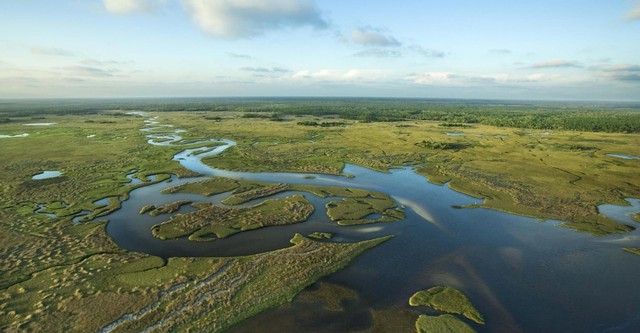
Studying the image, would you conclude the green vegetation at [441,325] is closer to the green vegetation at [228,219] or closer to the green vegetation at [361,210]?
the green vegetation at [361,210]

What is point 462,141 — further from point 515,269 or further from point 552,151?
point 515,269

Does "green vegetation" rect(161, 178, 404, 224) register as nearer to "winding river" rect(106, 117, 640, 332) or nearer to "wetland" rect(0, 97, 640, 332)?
"wetland" rect(0, 97, 640, 332)

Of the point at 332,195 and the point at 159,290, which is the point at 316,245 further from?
the point at 332,195

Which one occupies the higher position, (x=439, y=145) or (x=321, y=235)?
(x=439, y=145)

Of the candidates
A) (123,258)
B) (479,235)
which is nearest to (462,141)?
(479,235)

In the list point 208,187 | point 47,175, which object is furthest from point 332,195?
point 47,175

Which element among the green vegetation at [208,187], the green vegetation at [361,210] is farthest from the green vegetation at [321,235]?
the green vegetation at [208,187]
